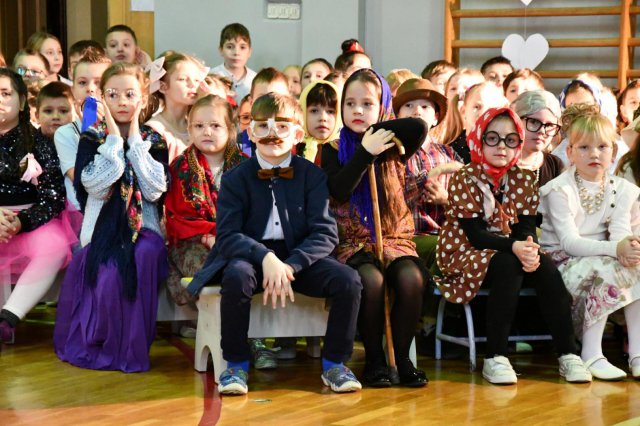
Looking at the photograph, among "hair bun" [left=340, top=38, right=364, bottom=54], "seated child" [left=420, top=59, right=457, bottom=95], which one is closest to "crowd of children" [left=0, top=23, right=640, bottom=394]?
"seated child" [left=420, top=59, right=457, bottom=95]

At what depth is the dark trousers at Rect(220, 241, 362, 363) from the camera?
359 cm

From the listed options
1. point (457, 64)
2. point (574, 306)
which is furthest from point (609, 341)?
point (457, 64)

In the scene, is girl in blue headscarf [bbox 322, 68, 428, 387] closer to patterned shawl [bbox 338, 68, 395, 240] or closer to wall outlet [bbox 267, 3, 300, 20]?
patterned shawl [bbox 338, 68, 395, 240]

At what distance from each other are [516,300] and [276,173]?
38.6 inches

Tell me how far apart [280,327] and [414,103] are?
113 centimetres

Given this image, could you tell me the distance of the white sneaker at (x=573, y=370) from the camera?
3.80 m

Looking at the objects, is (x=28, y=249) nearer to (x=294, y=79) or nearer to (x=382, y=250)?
(x=382, y=250)

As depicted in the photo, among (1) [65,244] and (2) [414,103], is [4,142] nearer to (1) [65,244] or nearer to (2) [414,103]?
(1) [65,244]

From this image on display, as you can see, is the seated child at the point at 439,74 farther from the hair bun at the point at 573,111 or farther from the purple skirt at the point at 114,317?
the purple skirt at the point at 114,317

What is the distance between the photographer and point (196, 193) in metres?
4.20

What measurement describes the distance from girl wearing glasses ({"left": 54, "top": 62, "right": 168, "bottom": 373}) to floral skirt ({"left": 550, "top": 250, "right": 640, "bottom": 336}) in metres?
Result: 1.55

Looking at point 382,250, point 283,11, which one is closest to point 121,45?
point 283,11

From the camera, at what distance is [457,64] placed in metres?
7.67

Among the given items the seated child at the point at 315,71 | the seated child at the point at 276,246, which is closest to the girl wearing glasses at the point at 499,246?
the seated child at the point at 276,246
